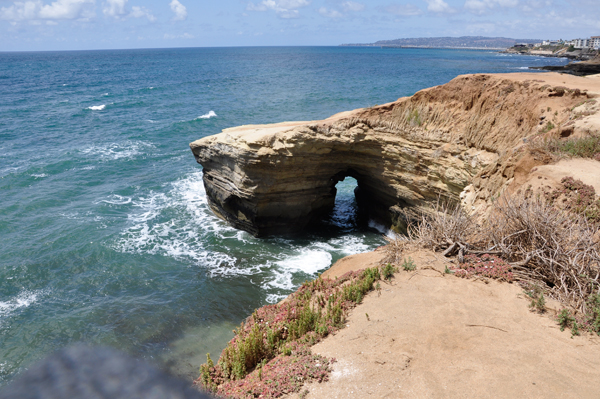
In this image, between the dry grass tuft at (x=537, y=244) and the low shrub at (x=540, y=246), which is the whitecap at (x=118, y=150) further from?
the low shrub at (x=540, y=246)

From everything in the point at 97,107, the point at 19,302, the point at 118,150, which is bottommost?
the point at 19,302

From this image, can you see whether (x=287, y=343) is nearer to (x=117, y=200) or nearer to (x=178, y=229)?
(x=178, y=229)

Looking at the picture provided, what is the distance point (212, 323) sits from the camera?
11734mm

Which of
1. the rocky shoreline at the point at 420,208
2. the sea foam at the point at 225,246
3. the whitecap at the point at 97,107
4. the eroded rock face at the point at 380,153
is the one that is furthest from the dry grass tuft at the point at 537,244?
the whitecap at the point at 97,107

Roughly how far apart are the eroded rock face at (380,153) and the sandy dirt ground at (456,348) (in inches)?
214

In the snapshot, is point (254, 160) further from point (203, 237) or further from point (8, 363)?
point (8, 363)

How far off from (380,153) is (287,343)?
10304 mm

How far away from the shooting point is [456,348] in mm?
6285

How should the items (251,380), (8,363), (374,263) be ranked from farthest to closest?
(8,363) → (374,263) → (251,380)

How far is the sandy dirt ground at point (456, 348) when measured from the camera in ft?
18.1

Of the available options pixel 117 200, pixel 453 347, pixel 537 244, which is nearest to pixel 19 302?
pixel 117 200

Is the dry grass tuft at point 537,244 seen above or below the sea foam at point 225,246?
above

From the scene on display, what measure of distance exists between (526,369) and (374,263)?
4.21 m

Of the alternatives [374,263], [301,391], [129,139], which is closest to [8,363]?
[301,391]
